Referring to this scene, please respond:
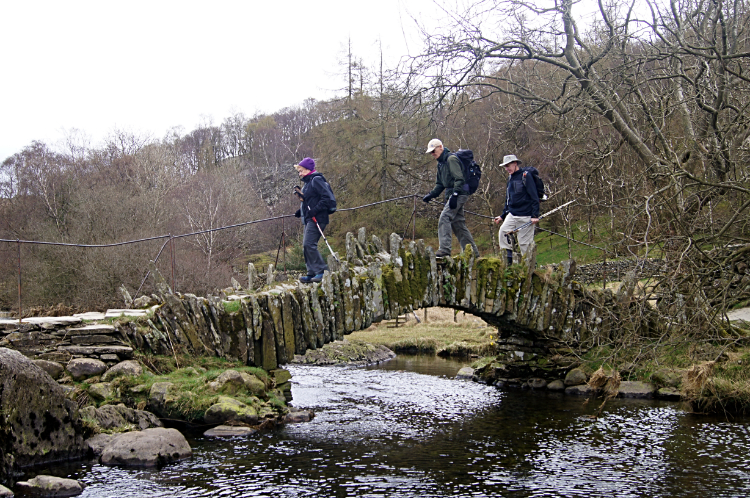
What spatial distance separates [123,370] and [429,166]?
2340cm

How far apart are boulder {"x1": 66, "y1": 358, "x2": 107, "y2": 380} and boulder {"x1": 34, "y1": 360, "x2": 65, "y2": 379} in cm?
13

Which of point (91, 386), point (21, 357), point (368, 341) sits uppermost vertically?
point (21, 357)

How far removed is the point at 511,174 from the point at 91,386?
8.00m

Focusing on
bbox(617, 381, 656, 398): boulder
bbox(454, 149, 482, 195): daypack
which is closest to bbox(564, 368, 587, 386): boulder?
bbox(617, 381, 656, 398): boulder

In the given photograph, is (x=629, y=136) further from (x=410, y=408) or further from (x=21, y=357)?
(x=21, y=357)

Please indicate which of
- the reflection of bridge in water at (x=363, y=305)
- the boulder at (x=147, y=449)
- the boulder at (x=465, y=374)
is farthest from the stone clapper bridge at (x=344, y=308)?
the boulder at (x=465, y=374)

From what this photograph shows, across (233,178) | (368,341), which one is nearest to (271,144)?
(233,178)

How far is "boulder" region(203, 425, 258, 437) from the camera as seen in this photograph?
1000cm

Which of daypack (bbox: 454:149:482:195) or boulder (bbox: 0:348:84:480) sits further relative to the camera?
daypack (bbox: 454:149:482:195)

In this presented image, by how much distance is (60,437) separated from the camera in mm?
8703

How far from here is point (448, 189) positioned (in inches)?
488

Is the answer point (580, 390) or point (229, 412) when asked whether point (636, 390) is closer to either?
point (580, 390)

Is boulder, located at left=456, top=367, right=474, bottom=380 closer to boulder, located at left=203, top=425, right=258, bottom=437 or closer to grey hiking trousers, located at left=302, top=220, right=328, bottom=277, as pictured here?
grey hiking trousers, located at left=302, top=220, right=328, bottom=277

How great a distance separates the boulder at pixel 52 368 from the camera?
9.89 m
